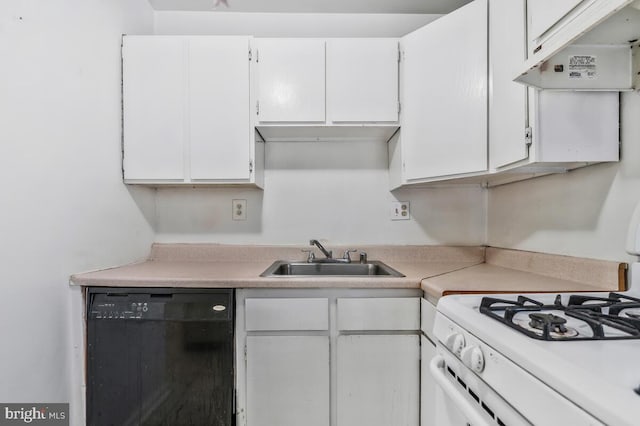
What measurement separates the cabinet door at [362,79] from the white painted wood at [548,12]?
2.47ft

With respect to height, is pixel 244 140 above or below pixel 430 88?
below

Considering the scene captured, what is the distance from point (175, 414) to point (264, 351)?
0.47 m

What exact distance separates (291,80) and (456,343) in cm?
143

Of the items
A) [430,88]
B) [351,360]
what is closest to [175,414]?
[351,360]

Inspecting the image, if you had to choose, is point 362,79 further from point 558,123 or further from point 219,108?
point 558,123

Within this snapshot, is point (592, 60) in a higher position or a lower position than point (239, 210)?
higher

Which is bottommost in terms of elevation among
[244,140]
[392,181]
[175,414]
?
[175,414]

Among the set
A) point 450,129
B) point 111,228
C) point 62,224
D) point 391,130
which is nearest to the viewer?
point 62,224

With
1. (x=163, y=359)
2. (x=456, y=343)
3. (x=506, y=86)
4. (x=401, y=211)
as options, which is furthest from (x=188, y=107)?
(x=456, y=343)

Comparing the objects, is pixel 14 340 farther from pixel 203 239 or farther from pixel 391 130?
pixel 391 130

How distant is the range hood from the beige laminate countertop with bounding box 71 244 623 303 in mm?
637

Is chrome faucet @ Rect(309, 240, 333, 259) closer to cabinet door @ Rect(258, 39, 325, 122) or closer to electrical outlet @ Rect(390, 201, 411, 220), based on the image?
electrical outlet @ Rect(390, 201, 411, 220)

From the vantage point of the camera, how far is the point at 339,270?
5.96 feet

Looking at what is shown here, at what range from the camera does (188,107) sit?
1614 millimetres
